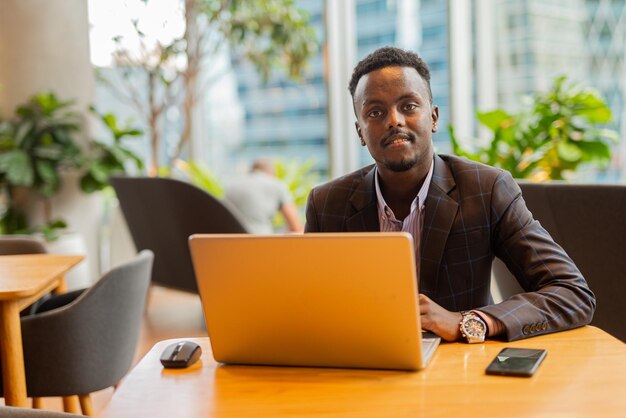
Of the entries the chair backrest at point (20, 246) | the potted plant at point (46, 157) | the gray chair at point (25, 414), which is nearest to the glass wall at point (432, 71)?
the potted plant at point (46, 157)

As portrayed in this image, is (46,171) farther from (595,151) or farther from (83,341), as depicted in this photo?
(595,151)

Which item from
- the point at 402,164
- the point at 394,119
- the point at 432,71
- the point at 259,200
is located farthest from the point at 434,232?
the point at 259,200

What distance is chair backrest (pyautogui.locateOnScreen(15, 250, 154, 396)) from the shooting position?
98.9 inches

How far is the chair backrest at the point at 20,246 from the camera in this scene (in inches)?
128

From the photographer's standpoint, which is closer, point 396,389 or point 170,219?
point 396,389

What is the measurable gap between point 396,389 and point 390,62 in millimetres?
943

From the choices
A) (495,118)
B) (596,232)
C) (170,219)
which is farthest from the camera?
(170,219)

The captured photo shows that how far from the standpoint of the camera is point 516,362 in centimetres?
141

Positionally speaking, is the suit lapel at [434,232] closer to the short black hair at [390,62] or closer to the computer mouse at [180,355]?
the short black hair at [390,62]

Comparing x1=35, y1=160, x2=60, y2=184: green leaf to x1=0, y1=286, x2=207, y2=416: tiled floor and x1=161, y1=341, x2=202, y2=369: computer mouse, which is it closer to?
x1=0, y1=286, x2=207, y2=416: tiled floor

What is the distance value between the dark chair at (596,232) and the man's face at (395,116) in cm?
76

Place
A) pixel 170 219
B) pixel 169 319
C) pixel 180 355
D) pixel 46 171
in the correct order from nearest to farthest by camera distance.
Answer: pixel 180 355, pixel 170 219, pixel 169 319, pixel 46 171

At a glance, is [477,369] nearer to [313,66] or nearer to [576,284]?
[576,284]

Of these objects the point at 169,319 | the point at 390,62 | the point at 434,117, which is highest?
the point at 390,62
